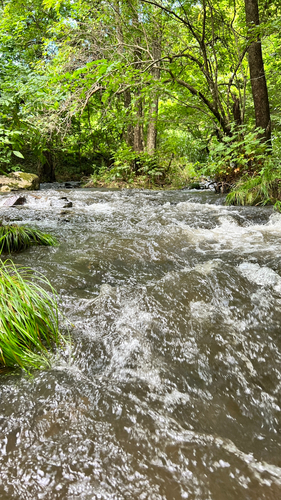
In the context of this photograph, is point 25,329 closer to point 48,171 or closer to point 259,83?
point 259,83

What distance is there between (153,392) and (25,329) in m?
0.85

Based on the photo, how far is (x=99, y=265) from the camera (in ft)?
10.1

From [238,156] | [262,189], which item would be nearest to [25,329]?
[262,189]

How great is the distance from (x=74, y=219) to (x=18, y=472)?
15.8 ft

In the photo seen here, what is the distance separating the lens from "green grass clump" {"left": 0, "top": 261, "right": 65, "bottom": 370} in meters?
1.52

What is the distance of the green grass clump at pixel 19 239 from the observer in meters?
3.46

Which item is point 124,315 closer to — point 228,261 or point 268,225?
point 228,261

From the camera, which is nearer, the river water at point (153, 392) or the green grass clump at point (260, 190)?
the river water at point (153, 392)

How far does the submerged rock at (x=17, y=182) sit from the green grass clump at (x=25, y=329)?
343 inches

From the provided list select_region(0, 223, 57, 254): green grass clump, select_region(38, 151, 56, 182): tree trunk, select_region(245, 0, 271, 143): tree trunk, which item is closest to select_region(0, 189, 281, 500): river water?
select_region(0, 223, 57, 254): green grass clump

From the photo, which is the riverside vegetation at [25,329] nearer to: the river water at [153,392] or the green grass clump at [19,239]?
the river water at [153,392]

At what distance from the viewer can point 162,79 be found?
7.25m

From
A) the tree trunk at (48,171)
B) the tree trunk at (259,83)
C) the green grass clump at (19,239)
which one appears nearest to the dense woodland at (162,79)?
the tree trunk at (259,83)

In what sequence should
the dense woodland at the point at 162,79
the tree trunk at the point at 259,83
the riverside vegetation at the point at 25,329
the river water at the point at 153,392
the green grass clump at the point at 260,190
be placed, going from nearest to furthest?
1. the river water at the point at 153,392
2. the riverside vegetation at the point at 25,329
3. the dense woodland at the point at 162,79
4. the green grass clump at the point at 260,190
5. the tree trunk at the point at 259,83
